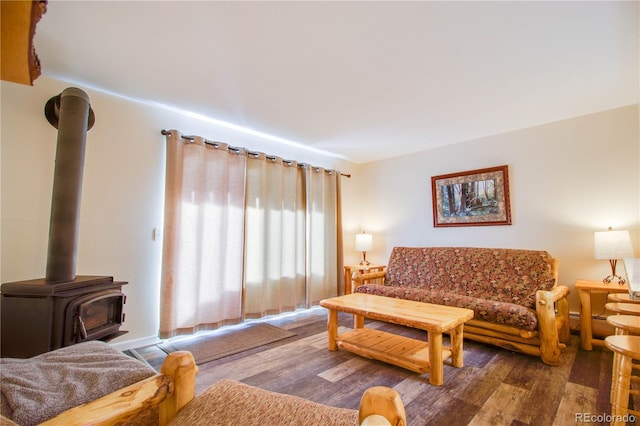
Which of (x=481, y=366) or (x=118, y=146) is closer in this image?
(x=481, y=366)

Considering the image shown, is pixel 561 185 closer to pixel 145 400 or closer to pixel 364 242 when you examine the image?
pixel 364 242

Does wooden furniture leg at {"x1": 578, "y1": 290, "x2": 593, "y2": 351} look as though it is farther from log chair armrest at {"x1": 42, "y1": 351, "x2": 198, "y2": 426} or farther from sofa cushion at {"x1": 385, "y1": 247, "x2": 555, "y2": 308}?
log chair armrest at {"x1": 42, "y1": 351, "x2": 198, "y2": 426}

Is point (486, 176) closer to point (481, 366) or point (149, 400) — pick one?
point (481, 366)

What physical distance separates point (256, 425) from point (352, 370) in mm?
1605

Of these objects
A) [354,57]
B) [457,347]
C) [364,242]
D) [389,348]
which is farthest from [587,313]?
[354,57]

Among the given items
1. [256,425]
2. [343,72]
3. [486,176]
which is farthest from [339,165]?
[256,425]

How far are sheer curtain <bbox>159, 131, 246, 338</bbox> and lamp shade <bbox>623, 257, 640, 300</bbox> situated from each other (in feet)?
10.9

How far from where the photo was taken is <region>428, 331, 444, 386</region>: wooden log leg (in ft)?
6.46

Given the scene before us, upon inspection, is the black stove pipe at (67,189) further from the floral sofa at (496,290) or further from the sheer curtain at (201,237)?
the floral sofa at (496,290)

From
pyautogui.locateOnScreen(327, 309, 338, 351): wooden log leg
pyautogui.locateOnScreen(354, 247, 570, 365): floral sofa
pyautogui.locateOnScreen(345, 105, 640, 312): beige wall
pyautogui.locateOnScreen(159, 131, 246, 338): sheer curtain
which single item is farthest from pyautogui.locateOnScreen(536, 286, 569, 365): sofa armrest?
pyautogui.locateOnScreen(159, 131, 246, 338): sheer curtain

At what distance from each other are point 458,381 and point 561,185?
2.51 meters

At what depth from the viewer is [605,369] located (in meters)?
2.13

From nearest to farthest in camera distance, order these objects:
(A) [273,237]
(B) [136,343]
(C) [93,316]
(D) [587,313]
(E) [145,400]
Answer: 1. (E) [145,400]
2. (C) [93,316]
3. (D) [587,313]
4. (B) [136,343]
5. (A) [273,237]

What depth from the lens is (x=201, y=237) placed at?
9.89 feet
